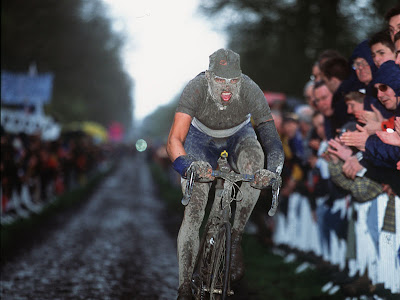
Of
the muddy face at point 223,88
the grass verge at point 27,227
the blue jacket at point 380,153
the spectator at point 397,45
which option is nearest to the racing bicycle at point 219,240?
the muddy face at point 223,88

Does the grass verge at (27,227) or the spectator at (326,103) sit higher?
the spectator at (326,103)

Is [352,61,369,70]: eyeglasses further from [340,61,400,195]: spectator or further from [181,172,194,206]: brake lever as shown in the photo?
[181,172,194,206]: brake lever

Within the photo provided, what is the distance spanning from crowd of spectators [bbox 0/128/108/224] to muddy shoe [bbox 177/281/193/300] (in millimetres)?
6997

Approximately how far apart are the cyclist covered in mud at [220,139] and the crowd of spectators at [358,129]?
1.19 m

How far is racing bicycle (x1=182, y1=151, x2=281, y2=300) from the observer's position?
3.65 meters

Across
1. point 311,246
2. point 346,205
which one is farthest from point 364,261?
point 311,246

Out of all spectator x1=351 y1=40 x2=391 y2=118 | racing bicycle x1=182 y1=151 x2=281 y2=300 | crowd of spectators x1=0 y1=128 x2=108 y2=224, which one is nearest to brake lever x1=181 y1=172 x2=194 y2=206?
racing bicycle x1=182 y1=151 x2=281 y2=300

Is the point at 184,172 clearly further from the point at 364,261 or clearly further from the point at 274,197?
the point at 364,261

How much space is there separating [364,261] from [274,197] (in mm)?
2379

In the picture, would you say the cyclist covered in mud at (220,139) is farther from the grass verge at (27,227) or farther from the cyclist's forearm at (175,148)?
the grass verge at (27,227)

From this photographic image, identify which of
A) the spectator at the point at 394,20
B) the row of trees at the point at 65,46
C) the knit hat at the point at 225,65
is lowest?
the knit hat at the point at 225,65

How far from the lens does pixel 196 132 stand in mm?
4109

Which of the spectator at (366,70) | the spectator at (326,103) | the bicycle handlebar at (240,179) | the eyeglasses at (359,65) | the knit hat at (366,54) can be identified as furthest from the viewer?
the spectator at (326,103)

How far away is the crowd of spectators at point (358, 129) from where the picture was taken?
463cm
